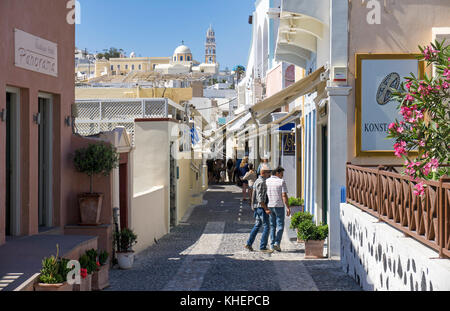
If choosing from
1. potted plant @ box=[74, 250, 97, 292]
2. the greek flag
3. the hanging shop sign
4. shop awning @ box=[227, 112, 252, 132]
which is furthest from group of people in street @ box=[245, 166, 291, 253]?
the greek flag

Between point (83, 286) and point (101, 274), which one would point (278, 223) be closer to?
point (101, 274)

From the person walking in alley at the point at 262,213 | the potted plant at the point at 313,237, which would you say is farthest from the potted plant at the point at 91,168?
the potted plant at the point at 313,237

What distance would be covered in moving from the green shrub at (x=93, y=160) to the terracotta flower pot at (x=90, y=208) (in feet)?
1.26

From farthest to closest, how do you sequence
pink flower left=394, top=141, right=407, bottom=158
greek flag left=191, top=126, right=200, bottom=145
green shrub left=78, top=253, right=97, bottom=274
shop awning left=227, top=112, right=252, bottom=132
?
greek flag left=191, top=126, right=200, bottom=145 < shop awning left=227, top=112, right=252, bottom=132 < green shrub left=78, top=253, right=97, bottom=274 < pink flower left=394, top=141, right=407, bottom=158


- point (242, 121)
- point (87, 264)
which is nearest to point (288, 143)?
point (242, 121)

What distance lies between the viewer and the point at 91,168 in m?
10.9

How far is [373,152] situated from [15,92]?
626 centimetres

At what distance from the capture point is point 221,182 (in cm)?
4100

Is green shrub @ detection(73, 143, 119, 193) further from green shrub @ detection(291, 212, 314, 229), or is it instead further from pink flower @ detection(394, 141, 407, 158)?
pink flower @ detection(394, 141, 407, 158)

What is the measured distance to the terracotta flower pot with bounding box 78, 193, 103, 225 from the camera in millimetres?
10969

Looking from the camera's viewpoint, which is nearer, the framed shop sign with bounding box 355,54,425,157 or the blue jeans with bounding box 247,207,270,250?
the framed shop sign with bounding box 355,54,425,157

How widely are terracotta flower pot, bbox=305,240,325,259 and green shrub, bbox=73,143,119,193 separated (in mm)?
3926

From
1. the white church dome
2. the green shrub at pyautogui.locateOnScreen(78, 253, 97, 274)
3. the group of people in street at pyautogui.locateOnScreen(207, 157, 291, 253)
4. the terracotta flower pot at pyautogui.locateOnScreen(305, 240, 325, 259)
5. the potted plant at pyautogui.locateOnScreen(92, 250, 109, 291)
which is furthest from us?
the white church dome

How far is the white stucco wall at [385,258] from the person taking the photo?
5.79 meters
